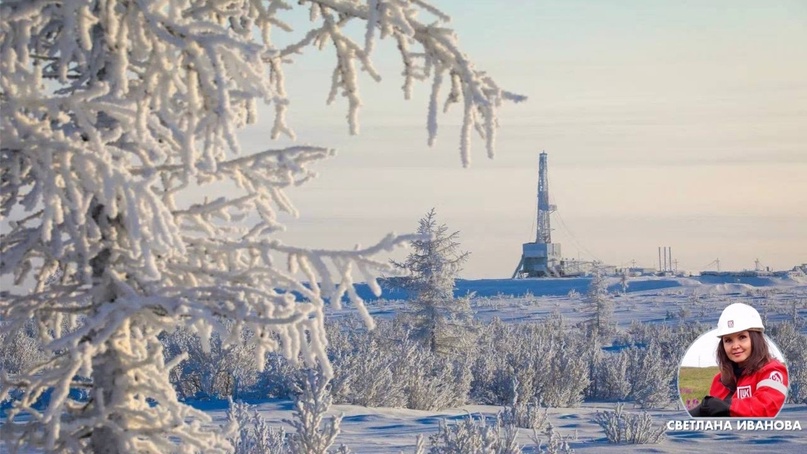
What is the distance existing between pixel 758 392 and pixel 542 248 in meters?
53.3

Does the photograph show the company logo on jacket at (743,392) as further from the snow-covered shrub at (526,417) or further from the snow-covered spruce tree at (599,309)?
the snow-covered spruce tree at (599,309)

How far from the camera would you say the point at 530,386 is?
46.7ft

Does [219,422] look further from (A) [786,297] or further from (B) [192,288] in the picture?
(A) [786,297]

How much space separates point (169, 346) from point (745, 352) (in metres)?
10.7

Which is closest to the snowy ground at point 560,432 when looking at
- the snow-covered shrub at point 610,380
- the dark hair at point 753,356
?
the dark hair at point 753,356

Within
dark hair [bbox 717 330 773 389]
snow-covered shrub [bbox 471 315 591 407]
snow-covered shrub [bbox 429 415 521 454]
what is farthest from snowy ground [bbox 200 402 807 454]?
snow-covered shrub [bbox 471 315 591 407]

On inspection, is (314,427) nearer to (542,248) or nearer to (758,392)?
(758,392)

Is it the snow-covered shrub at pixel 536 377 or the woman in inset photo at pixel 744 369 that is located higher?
the woman in inset photo at pixel 744 369

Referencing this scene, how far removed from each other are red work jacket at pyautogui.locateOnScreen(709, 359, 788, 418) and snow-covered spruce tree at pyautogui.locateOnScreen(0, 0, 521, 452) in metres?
5.91

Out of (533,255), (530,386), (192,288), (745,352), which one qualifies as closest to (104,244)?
(192,288)

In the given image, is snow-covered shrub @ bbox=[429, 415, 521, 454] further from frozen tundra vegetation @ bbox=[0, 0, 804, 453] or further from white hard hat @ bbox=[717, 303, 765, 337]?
frozen tundra vegetation @ bbox=[0, 0, 804, 453]

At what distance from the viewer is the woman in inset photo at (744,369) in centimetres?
829

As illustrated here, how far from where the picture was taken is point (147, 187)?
11.0ft

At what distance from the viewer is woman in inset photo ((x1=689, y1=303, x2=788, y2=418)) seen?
8289mm
